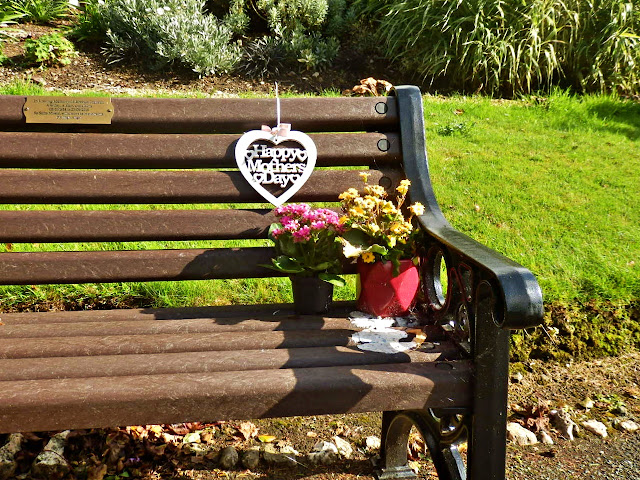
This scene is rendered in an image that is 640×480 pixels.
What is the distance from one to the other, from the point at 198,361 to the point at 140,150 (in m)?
0.88

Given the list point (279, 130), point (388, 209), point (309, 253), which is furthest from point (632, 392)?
point (279, 130)

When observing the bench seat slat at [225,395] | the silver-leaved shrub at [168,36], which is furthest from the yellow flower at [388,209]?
the silver-leaved shrub at [168,36]

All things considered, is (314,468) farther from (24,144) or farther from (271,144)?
(24,144)

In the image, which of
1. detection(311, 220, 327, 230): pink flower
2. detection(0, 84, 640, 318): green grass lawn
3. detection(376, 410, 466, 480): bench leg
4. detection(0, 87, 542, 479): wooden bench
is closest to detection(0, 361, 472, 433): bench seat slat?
detection(0, 87, 542, 479): wooden bench

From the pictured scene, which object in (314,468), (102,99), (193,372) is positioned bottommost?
(314,468)

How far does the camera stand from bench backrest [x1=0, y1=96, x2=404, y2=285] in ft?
7.32

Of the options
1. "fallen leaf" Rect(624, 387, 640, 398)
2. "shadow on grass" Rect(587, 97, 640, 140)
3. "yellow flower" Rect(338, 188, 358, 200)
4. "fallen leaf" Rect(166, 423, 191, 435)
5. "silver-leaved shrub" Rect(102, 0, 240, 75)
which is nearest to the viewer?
"yellow flower" Rect(338, 188, 358, 200)

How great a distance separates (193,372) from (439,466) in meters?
0.70

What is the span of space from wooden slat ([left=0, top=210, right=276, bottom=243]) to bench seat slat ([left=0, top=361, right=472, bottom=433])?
2.52 ft

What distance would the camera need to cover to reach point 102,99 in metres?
2.28

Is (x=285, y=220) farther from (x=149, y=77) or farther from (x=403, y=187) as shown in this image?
(x=149, y=77)

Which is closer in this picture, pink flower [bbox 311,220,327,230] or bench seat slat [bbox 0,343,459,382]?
bench seat slat [bbox 0,343,459,382]

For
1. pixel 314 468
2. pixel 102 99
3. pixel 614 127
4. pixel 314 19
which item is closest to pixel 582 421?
pixel 314 468

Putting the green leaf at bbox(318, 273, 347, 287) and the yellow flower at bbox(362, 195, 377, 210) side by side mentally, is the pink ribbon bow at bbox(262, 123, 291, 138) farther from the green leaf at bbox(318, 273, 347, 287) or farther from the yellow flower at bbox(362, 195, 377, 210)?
the green leaf at bbox(318, 273, 347, 287)
